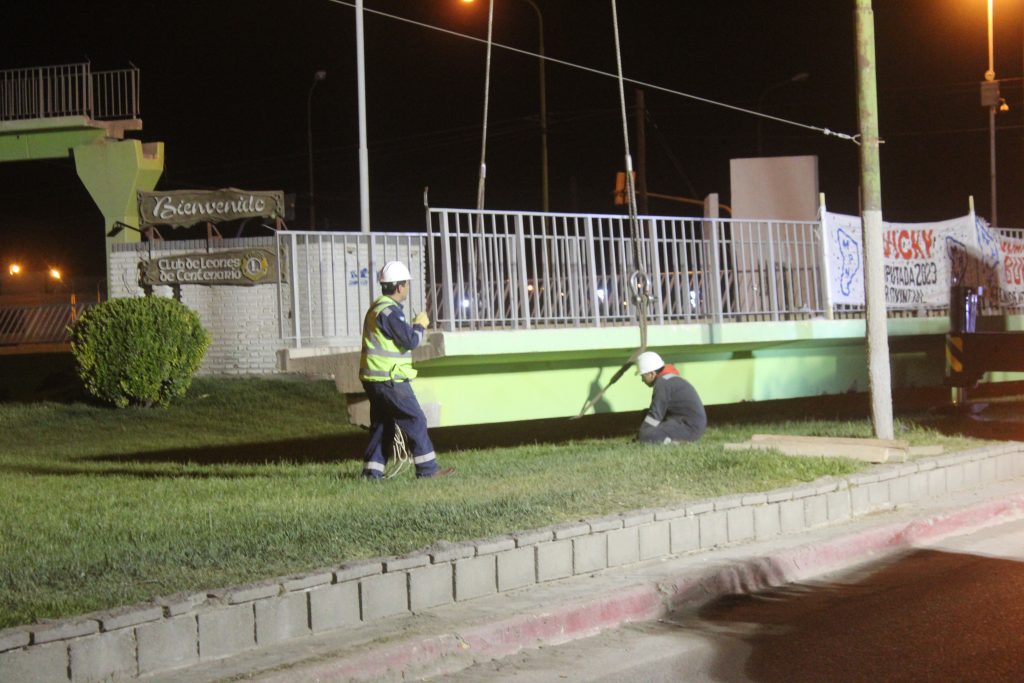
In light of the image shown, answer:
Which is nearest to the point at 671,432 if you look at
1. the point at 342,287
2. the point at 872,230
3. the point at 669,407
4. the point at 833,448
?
the point at 669,407

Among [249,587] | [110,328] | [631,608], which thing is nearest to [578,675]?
[631,608]

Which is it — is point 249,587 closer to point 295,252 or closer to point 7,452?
point 295,252

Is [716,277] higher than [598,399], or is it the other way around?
[716,277]

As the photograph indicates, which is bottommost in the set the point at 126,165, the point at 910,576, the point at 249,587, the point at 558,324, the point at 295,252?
the point at 910,576

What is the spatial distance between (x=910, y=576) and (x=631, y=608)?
2157 mm

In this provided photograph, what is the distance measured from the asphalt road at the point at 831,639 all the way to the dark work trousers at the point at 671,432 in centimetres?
400

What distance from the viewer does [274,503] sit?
8438 mm

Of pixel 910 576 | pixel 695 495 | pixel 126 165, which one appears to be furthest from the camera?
pixel 126 165

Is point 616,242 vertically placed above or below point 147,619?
above

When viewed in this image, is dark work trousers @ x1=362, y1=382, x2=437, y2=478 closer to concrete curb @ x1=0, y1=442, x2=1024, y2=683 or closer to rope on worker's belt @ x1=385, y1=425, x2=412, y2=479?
rope on worker's belt @ x1=385, y1=425, x2=412, y2=479

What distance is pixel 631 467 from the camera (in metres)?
9.28

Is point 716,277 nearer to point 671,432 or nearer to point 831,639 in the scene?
point 671,432

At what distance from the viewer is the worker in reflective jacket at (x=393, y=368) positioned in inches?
366

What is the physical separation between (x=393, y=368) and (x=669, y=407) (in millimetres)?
3394
